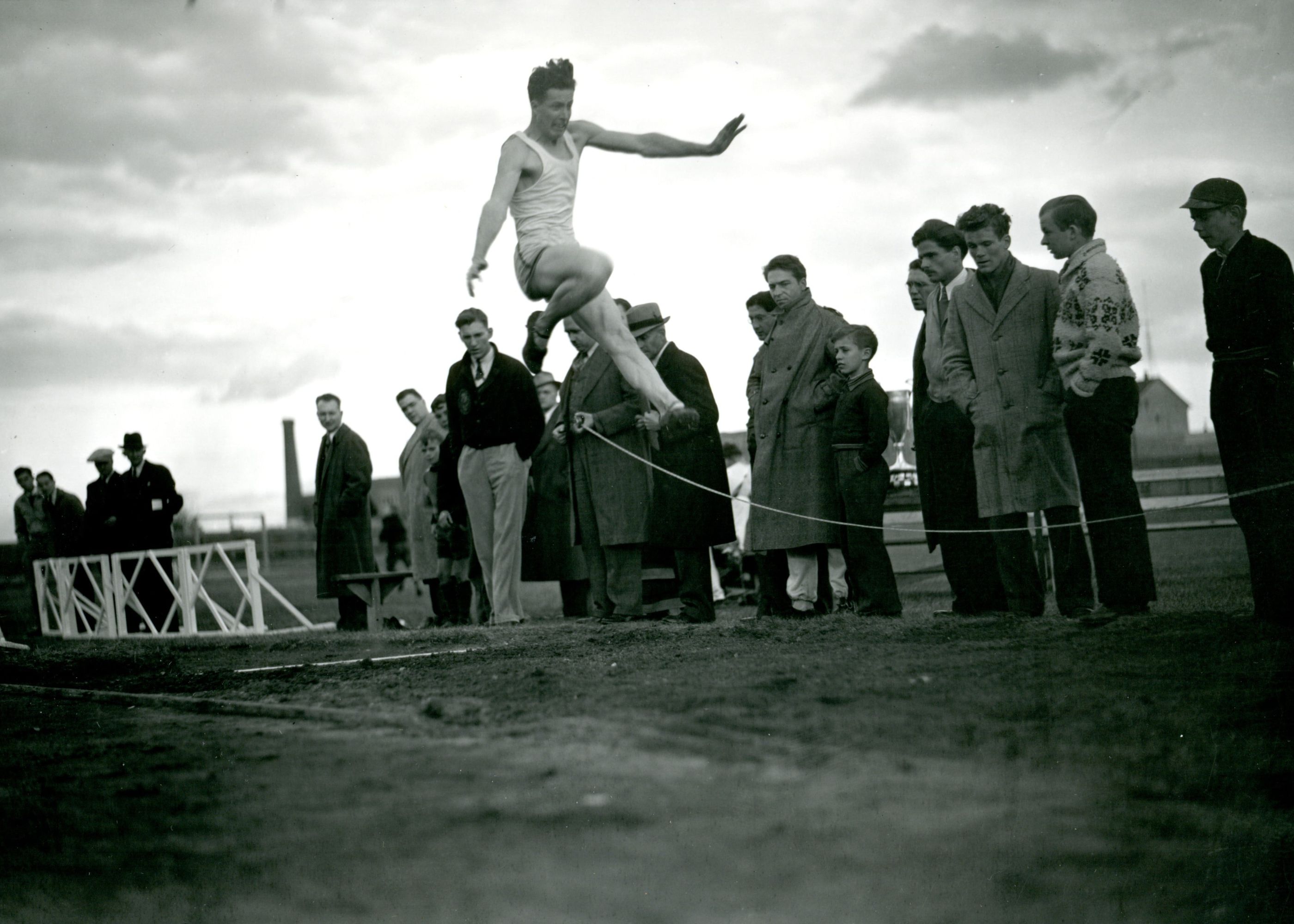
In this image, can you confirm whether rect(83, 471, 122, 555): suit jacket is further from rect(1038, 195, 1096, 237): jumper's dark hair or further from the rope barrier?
rect(1038, 195, 1096, 237): jumper's dark hair

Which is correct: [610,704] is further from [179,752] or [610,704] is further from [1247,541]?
[1247,541]

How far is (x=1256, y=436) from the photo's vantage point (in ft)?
18.6

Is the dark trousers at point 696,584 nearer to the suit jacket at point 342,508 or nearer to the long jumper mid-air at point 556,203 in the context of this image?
the long jumper mid-air at point 556,203

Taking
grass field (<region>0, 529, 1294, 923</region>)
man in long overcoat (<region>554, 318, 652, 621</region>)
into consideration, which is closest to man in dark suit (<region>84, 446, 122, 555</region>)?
man in long overcoat (<region>554, 318, 652, 621</region>)

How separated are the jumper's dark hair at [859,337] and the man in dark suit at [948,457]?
0.97 feet

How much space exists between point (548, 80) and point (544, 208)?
0.57m

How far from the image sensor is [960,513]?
22.9 ft

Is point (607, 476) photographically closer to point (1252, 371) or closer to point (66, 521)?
point (1252, 371)

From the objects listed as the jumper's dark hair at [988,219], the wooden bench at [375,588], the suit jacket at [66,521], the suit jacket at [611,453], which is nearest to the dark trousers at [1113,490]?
the jumper's dark hair at [988,219]

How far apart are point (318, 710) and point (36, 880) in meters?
1.24

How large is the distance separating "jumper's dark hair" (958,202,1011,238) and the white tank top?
2074 mm

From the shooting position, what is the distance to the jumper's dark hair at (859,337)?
23.6 ft

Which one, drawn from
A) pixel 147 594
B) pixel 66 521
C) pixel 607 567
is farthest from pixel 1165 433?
pixel 66 521

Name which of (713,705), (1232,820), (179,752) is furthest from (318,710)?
(1232,820)
